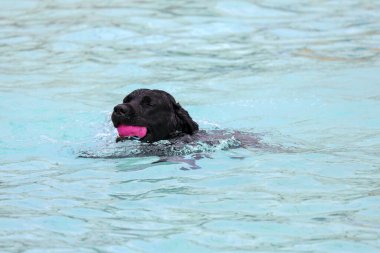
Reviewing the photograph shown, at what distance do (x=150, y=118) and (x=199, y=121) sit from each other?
2.04 metres

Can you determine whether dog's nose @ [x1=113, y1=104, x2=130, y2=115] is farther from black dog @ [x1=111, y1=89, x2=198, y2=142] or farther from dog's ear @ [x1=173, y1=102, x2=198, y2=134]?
dog's ear @ [x1=173, y1=102, x2=198, y2=134]

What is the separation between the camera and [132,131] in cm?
820

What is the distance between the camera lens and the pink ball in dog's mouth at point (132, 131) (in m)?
8.09

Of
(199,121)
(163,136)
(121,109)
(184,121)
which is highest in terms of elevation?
(121,109)

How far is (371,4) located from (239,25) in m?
2.85

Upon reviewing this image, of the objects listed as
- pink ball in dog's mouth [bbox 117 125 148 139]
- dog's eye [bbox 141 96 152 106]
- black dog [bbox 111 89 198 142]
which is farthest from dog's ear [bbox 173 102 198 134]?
pink ball in dog's mouth [bbox 117 125 148 139]

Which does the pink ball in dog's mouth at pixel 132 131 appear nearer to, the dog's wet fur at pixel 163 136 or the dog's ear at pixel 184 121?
the dog's wet fur at pixel 163 136

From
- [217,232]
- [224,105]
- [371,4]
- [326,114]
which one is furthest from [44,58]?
[217,232]

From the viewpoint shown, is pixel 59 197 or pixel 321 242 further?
pixel 59 197

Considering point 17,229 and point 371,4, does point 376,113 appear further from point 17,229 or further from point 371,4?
point 371,4

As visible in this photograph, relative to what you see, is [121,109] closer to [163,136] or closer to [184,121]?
[163,136]

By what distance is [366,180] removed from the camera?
285 inches

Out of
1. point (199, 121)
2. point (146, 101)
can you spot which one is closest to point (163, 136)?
point (146, 101)

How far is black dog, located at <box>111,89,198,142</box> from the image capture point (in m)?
8.08
